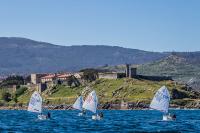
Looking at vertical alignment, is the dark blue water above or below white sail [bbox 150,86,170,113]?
below

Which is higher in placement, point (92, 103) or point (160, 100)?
point (160, 100)

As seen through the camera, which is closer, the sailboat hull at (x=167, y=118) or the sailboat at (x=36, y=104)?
the sailboat hull at (x=167, y=118)

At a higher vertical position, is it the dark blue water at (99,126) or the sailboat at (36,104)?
the sailboat at (36,104)

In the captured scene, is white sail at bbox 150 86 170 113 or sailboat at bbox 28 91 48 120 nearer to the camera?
white sail at bbox 150 86 170 113

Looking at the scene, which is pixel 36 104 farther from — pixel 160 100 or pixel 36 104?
pixel 160 100

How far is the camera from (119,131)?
3575 inches

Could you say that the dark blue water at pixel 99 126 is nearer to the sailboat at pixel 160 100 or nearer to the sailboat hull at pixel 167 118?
the sailboat at pixel 160 100

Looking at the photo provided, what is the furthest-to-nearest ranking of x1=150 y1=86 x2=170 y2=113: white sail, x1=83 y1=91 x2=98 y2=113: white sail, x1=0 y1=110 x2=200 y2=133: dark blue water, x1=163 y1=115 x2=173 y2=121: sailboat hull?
x1=83 y1=91 x2=98 y2=113: white sail
x1=163 y1=115 x2=173 y2=121: sailboat hull
x1=150 y1=86 x2=170 y2=113: white sail
x1=0 y1=110 x2=200 y2=133: dark blue water

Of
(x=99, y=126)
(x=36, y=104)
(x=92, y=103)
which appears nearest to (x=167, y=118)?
(x=92, y=103)

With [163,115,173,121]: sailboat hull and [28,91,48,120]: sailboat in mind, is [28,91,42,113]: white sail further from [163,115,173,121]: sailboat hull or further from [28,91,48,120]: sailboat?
[163,115,173,121]: sailboat hull

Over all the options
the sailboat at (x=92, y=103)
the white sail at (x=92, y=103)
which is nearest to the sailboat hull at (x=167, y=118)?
the sailboat at (x=92, y=103)

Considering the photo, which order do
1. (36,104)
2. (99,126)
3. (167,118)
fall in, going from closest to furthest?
(99,126), (167,118), (36,104)

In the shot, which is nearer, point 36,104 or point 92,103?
point 36,104

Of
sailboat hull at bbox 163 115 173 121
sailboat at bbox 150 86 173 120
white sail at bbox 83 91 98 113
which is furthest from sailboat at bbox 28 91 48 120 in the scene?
sailboat hull at bbox 163 115 173 121
